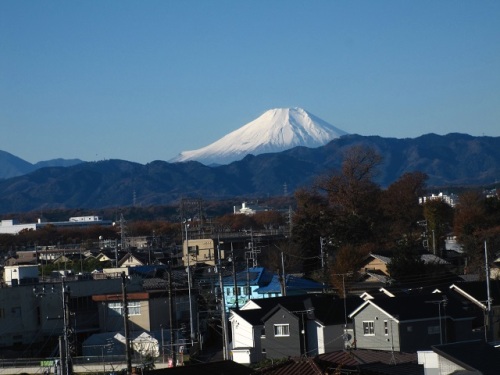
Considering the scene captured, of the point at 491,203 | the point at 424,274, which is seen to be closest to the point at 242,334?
the point at 424,274

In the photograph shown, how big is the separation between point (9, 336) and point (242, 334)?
7412mm

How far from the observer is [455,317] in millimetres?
23188

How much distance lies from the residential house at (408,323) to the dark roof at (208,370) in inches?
271

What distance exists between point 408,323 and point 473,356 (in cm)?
798

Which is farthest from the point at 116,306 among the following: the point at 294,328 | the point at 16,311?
the point at 294,328

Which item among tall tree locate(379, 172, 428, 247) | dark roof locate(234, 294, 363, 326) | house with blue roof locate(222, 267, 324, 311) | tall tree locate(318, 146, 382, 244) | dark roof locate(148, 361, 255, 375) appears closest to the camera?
dark roof locate(148, 361, 255, 375)

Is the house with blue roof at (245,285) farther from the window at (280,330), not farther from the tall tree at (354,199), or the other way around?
the window at (280,330)

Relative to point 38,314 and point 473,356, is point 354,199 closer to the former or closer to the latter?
point 38,314

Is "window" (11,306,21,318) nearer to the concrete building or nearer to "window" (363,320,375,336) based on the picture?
"window" (363,320,375,336)

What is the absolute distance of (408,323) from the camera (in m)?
22.7

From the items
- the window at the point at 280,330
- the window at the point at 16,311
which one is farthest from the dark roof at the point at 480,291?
the window at the point at 16,311

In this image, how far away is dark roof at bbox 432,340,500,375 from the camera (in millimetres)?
14297

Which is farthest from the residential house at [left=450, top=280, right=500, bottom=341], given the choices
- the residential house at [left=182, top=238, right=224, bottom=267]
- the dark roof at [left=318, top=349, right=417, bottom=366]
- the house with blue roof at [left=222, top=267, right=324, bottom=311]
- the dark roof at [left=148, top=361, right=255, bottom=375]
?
the residential house at [left=182, top=238, right=224, bottom=267]

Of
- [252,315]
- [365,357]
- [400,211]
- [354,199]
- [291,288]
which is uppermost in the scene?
[354,199]
